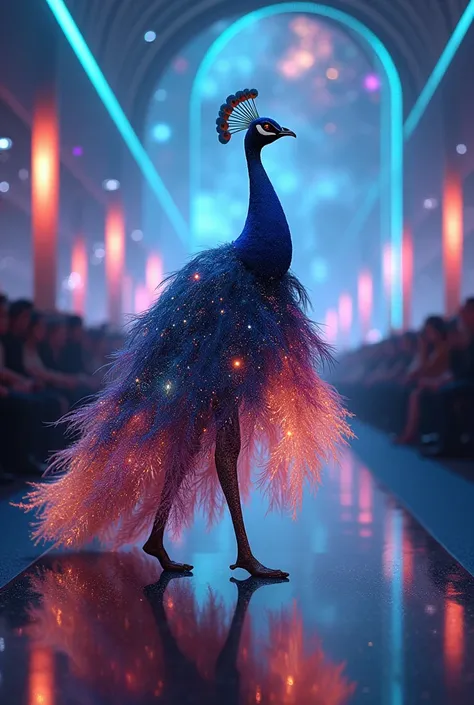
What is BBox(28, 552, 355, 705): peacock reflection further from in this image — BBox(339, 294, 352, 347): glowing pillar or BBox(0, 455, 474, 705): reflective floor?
BBox(339, 294, 352, 347): glowing pillar

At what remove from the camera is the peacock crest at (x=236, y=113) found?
3494mm

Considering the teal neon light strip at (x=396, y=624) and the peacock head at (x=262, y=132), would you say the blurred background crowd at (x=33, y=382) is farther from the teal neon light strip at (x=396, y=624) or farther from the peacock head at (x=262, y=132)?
the peacock head at (x=262, y=132)

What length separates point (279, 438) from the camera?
3.43 meters

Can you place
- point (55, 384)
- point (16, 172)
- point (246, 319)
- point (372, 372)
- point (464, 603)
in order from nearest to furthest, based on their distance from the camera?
point (464, 603) → point (246, 319) → point (55, 384) → point (372, 372) → point (16, 172)

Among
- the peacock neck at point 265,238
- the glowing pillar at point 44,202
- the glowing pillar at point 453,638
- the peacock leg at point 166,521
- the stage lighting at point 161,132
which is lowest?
the glowing pillar at point 453,638

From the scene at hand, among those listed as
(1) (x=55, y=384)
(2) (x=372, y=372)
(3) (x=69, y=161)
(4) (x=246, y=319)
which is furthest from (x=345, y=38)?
(4) (x=246, y=319)

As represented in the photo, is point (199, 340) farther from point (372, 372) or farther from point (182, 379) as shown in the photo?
point (372, 372)

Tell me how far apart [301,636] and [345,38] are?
18008 millimetres

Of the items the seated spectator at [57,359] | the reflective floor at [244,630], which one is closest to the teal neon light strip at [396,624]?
the reflective floor at [244,630]

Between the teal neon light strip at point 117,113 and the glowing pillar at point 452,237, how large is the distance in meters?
5.82

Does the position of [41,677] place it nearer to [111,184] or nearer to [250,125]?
[250,125]

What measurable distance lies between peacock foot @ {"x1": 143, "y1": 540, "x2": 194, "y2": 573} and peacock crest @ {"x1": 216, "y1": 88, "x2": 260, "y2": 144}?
166 centimetres

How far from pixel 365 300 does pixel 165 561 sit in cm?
2458

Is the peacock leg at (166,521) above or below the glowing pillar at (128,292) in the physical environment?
below
